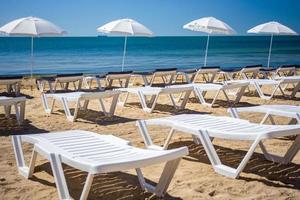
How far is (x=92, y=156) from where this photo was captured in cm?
335

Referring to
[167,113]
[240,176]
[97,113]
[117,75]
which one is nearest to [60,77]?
[117,75]

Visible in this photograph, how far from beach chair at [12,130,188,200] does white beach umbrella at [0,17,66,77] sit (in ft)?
23.0

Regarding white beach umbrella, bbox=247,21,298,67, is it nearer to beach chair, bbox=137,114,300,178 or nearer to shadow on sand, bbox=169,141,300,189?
shadow on sand, bbox=169,141,300,189

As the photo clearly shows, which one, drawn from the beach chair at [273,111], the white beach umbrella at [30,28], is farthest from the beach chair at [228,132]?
the white beach umbrella at [30,28]

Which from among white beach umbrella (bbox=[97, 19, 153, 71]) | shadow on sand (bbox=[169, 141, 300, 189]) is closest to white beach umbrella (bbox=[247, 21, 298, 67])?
white beach umbrella (bbox=[97, 19, 153, 71])

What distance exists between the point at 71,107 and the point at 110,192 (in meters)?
4.95

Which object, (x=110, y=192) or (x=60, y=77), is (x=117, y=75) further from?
(x=110, y=192)

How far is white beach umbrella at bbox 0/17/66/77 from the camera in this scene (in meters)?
10.7

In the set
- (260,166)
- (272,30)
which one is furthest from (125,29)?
(260,166)

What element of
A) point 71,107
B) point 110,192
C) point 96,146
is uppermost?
point 96,146

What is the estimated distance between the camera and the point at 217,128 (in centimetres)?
443

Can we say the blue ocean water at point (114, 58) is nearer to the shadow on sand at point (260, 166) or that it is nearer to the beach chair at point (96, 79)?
the beach chair at point (96, 79)

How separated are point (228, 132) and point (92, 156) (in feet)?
5.01

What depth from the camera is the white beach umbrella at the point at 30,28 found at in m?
10.7
